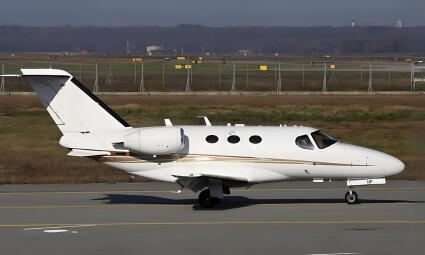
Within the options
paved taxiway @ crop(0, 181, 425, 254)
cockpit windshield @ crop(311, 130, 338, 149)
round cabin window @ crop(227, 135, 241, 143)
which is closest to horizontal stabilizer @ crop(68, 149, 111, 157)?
paved taxiway @ crop(0, 181, 425, 254)

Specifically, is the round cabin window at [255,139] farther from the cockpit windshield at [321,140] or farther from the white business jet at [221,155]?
the cockpit windshield at [321,140]

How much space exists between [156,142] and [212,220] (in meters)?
2.94

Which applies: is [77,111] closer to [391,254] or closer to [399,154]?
[391,254]

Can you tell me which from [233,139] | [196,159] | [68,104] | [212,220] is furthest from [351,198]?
[68,104]

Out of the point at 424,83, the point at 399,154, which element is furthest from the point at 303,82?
the point at 399,154

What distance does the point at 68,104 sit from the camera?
25047 millimetres

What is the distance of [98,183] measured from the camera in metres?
30.7

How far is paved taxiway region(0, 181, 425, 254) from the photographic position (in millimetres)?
19000

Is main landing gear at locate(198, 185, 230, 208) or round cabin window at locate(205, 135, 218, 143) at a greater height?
round cabin window at locate(205, 135, 218, 143)

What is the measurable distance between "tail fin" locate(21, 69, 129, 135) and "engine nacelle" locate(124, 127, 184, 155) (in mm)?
1174

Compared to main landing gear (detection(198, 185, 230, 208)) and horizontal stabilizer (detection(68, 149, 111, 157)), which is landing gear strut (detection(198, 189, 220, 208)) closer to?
main landing gear (detection(198, 185, 230, 208))

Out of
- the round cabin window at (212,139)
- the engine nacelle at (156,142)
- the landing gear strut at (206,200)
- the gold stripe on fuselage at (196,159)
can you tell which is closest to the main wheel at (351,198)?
the gold stripe on fuselage at (196,159)

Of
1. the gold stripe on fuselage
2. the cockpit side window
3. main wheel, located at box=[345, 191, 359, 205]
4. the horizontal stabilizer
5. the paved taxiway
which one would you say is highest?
the cockpit side window

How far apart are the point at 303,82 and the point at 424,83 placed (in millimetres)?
11272
